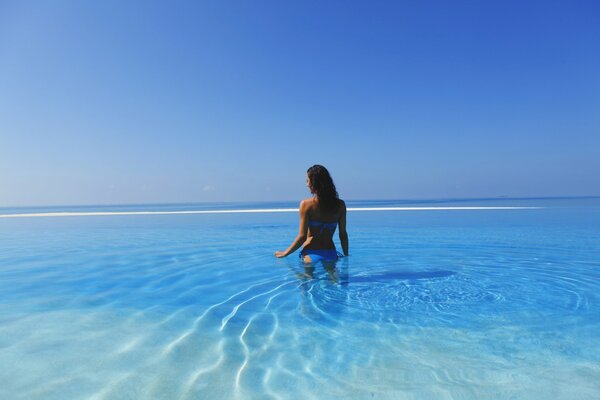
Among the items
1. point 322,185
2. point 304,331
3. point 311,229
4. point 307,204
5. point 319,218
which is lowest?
point 304,331

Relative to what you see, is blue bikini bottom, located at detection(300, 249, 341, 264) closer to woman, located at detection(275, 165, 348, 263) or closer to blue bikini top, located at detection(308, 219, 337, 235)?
woman, located at detection(275, 165, 348, 263)

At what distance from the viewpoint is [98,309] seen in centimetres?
377

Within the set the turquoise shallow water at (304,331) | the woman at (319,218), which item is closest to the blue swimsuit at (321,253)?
the woman at (319,218)

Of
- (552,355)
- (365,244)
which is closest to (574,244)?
(365,244)

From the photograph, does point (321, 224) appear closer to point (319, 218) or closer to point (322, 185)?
point (319, 218)

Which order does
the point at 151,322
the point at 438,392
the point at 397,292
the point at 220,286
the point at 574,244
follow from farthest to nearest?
the point at 574,244, the point at 220,286, the point at 397,292, the point at 151,322, the point at 438,392

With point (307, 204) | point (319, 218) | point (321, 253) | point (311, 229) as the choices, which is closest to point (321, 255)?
point (321, 253)

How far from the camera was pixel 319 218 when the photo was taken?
4.71m

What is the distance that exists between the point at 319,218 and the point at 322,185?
1.64 feet

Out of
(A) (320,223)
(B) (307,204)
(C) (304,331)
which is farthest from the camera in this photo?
(A) (320,223)

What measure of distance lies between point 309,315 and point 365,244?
5.57 metres

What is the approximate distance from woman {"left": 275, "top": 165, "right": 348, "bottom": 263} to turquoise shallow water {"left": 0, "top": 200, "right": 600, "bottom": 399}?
314 mm

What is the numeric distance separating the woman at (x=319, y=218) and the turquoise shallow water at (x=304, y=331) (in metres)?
0.31

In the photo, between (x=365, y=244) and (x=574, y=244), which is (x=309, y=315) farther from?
(x=574, y=244)
